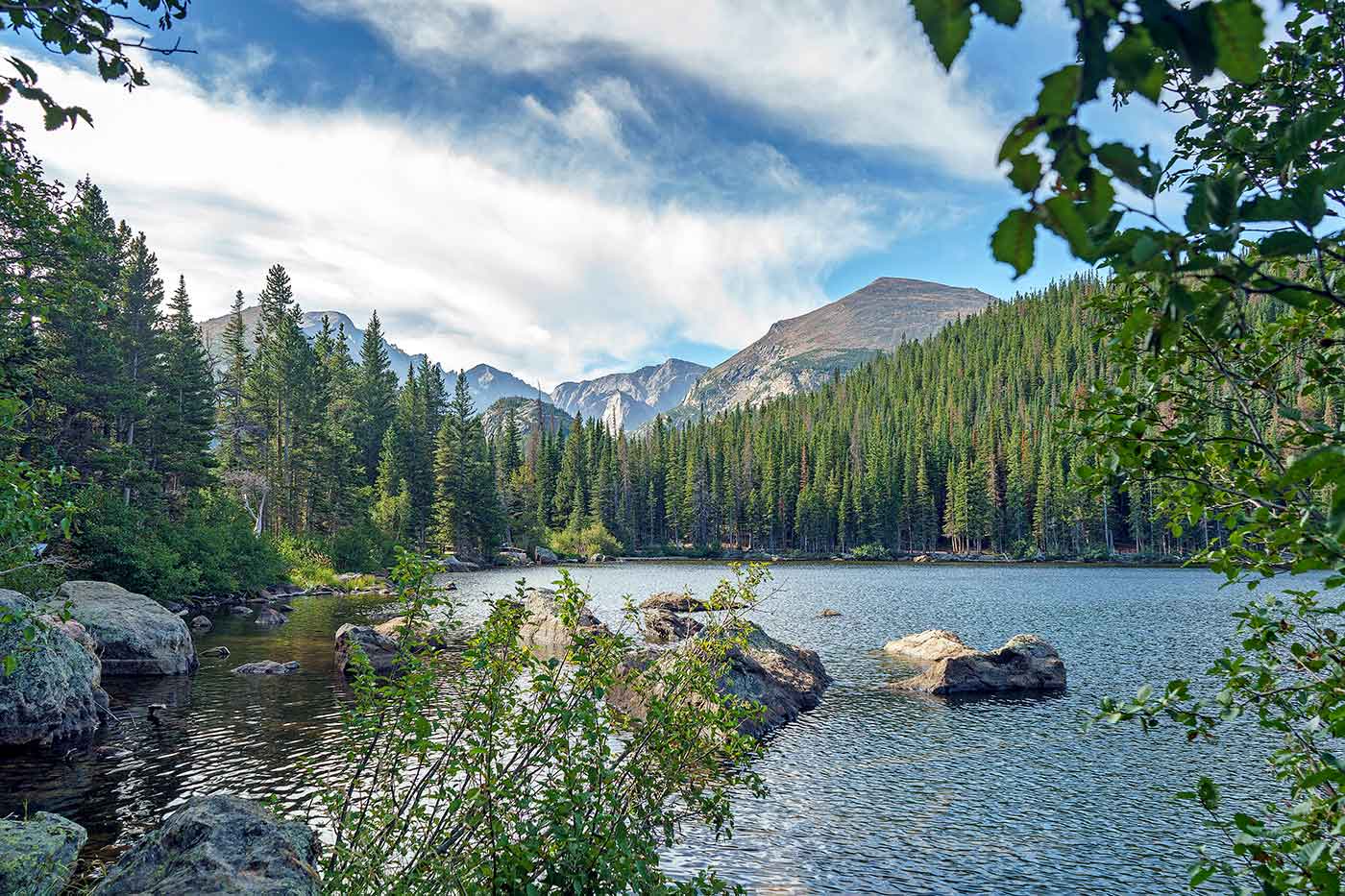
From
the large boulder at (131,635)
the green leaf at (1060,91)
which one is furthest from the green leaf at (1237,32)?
the large boulder at (131,635)

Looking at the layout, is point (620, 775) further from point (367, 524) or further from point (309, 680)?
point (367, 524)

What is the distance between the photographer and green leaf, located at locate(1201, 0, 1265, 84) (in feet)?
3.70

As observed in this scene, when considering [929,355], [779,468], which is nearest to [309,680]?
[779,468]

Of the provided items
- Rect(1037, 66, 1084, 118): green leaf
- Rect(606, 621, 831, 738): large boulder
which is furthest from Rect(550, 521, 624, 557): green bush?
Rect(1037, 66, 1084, 118): green leaf

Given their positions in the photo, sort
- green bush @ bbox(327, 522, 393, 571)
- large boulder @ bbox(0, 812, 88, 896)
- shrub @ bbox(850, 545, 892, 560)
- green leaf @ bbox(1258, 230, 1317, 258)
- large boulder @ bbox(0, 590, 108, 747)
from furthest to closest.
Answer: shrub @ bbox(850, 545, 892, 560), green bush @ bbox(327, 522, 393, 571), large boulder @ bbox(0, 590, 108, 747), large boulder @ bbox(0, 812, 88, 896), green leaf @ bbox(1258, 230, 1317, 258)

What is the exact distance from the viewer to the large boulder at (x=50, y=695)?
47.2 feet

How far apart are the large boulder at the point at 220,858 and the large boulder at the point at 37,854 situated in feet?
5.48

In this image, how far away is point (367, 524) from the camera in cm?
6222

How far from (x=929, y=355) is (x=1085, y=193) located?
627 feet

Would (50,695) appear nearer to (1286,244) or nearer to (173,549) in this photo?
(1286,244)

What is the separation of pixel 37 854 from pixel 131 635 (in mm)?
15778

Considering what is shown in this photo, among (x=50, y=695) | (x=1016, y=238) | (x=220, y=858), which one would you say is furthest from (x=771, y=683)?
(x=1016, y=238)

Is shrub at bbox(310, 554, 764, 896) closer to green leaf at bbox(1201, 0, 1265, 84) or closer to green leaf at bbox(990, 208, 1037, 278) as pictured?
green leaf at bbox(990, 208, 1037, 278)

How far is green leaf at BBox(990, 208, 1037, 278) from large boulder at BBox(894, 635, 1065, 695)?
2339 cm
